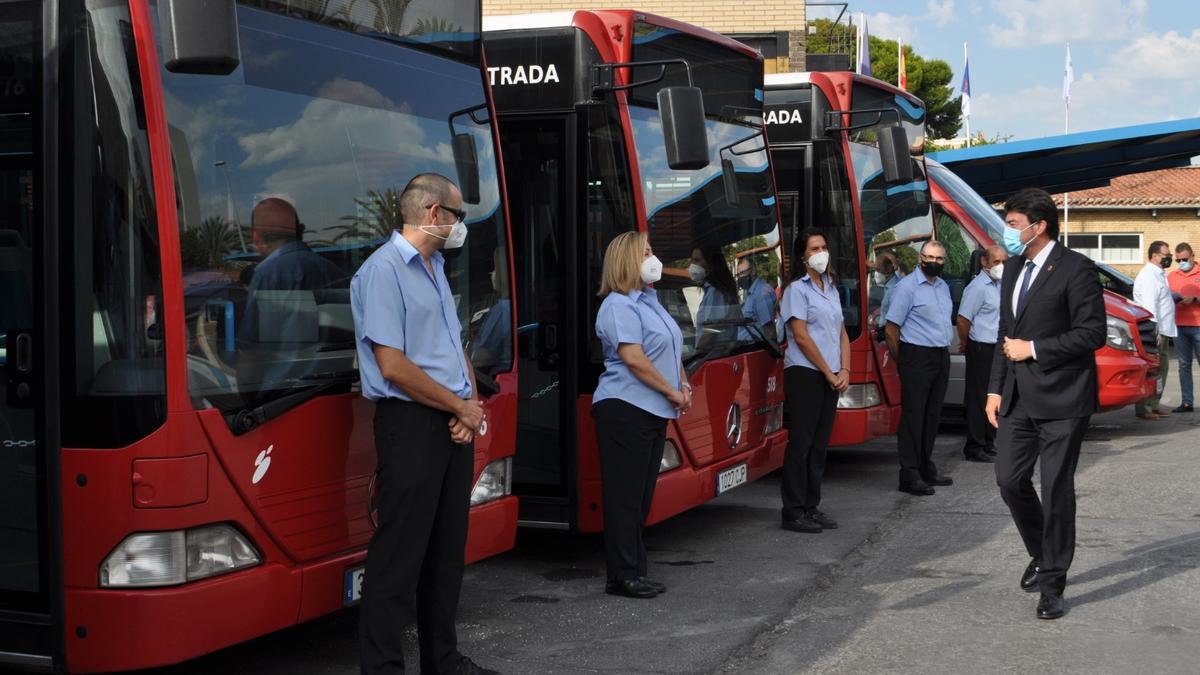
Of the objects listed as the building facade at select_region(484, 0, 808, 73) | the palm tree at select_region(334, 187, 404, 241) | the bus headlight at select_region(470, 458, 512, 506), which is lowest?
the bus headlight at select_region(470, 458, 512, 506)

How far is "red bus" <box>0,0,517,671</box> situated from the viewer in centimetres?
430

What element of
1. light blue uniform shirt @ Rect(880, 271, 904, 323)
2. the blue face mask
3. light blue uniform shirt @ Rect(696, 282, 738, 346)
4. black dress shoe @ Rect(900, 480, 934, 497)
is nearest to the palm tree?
light blue uniform shirt @ Rect(696, 282, 738, 346)

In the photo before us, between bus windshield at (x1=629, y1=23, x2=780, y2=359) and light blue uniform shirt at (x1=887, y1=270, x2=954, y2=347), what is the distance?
130 centimetres

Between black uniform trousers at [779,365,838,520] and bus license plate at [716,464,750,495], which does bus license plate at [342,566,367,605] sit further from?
black uniform trousers at [779,365,838,520]

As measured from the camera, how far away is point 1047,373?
6.40 metres

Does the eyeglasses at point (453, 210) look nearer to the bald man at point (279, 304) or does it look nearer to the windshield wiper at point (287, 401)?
the bald man at point (279, 304)

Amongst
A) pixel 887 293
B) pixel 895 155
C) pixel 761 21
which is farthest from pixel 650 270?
pixel 761 21

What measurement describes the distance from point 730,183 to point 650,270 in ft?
6.33

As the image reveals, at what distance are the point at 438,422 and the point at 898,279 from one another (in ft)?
23.1

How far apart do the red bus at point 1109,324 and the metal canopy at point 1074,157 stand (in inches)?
219

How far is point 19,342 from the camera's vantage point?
4.39m

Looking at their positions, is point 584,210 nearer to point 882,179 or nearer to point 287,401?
point 287,401

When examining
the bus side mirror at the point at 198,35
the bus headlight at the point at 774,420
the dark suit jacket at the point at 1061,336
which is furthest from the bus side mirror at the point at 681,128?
the bus side mirror at the point at 198,35

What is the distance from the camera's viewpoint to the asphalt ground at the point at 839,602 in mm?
5734
